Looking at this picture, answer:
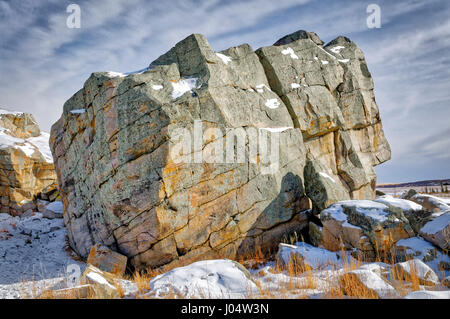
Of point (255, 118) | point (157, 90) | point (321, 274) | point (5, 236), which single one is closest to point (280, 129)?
point (255, 118)

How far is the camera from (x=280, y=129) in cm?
1412

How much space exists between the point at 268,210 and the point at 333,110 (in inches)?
331

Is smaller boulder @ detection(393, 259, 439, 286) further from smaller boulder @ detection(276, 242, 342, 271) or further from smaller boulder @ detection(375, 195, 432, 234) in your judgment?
smaller boulder @ detection(375, 195, 432, 234)

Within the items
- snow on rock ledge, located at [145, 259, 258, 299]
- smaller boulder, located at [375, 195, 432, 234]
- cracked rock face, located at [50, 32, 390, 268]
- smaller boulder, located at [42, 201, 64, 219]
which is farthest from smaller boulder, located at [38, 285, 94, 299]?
smaller boulder, located at [42, 201, 64, 219]

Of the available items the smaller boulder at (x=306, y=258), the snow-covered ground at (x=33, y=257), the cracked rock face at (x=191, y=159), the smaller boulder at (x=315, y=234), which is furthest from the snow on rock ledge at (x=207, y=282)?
the smaller boulder at (x=315, y=234)

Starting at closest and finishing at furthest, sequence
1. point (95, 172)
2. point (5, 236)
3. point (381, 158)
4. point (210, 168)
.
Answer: point (210, 168) → point (95, 172) → point (5, 236) → point (381, 158)

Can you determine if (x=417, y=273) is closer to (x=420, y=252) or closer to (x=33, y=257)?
(x=420, y=252)

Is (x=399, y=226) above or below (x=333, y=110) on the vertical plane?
below

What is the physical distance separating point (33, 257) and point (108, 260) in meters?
6.54

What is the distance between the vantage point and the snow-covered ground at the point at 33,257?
10211 millimetres

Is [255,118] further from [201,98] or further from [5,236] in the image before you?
[5,236]

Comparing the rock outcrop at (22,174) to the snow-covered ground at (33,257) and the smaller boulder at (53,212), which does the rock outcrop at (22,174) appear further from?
the snow-covered ground at (33,257)

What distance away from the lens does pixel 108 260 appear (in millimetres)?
11195
